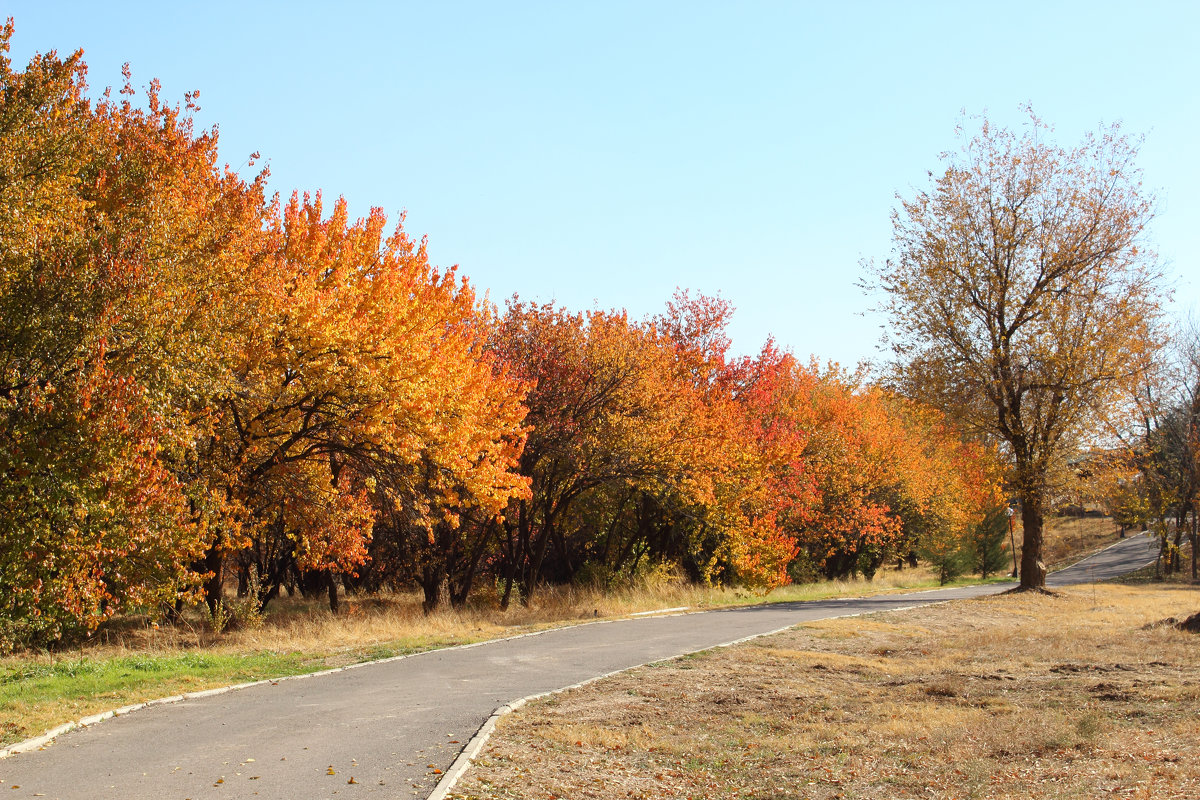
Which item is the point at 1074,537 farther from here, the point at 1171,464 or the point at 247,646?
the point at 247,646

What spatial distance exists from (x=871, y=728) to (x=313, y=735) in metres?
5.62

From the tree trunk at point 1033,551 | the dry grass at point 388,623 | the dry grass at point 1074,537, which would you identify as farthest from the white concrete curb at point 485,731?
the dry grass at point 1074,537

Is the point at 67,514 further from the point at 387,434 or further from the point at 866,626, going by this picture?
the point at 866,626

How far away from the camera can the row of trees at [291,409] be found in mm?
11195

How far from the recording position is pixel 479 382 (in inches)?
802

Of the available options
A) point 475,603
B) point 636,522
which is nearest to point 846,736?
point 475,603

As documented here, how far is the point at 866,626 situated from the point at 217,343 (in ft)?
46.8

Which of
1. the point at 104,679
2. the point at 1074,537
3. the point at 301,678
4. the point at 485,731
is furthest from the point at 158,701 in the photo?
the point at 1074,537

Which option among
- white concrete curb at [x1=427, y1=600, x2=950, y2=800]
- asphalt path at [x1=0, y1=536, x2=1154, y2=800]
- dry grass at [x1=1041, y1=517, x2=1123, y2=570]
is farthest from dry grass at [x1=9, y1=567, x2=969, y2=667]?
dry grass at [x1=1041, y1=517, x2=1123, y2=570]

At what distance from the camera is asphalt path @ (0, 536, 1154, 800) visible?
6.98 m

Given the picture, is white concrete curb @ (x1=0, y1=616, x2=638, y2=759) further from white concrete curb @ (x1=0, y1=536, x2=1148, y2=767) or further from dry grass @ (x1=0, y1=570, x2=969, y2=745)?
dry grass @ (x1=0, y1=570, x2=969, y2=745)

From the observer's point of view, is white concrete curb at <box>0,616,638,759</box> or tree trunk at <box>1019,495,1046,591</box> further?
tree trunk at <box>1019,495,1046,591</box>

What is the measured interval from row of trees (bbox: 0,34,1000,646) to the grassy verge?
0.89m

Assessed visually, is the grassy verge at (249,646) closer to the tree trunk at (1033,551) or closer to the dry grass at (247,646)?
the dry grass at (247,646)
